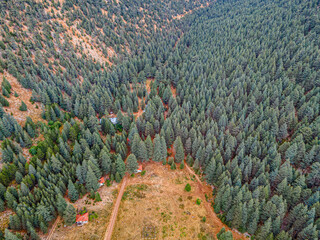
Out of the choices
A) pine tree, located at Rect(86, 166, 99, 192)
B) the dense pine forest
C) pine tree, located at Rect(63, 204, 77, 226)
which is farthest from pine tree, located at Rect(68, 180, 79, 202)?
pine tree, located at Rect(63, 204, 77, 226)

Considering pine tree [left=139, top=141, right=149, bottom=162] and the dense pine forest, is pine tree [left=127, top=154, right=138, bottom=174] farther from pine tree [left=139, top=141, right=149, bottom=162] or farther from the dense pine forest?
pine tree [left=139, top=141, right=149, bottom=162]

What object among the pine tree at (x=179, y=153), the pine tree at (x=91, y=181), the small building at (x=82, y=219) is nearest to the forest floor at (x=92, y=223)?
the small building at (x=82, y=219)

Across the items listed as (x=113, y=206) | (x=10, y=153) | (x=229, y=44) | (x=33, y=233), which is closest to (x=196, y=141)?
(x=113, y=206)

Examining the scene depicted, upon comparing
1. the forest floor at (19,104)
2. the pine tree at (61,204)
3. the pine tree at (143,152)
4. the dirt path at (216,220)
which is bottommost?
the dirt path at (216,220)

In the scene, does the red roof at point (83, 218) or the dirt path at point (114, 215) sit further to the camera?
the red roof at point (83, 218)

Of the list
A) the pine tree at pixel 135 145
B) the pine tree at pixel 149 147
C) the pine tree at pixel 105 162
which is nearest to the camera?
the pine tree at pixel 105 162

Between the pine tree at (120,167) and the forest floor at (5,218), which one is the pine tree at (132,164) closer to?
the pine tree at (120,167)

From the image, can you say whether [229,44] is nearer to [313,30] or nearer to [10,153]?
[313,30]
